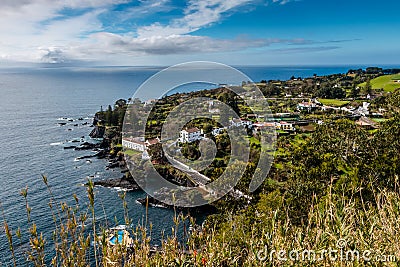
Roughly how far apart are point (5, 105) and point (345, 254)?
54.0 metres

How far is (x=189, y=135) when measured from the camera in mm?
17547

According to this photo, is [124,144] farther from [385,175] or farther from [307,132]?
[385,175]

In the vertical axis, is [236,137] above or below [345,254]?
below

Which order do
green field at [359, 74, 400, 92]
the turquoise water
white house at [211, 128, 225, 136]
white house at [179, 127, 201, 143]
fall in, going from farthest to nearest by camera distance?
1. green field at [359, 74, 400, 92]
2. white house at [211, 128, 225, 136]
3. white house at [179, 127, 201, 143]
4. the turquoise water

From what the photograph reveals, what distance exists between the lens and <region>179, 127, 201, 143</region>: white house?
54.9ft

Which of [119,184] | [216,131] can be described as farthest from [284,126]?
[119,184]

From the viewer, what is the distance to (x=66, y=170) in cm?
1933

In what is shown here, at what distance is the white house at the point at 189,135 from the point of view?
16.7 metres

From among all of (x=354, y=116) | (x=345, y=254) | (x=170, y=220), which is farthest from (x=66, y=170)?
(x=354, y=116)

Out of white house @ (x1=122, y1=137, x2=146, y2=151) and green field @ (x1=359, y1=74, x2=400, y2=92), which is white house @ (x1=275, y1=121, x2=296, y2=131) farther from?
green field @ (x1=359, y1=74, x2=400, y2=92)

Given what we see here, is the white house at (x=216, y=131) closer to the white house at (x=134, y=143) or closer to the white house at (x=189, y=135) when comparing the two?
the white house at (x=189, y=135)

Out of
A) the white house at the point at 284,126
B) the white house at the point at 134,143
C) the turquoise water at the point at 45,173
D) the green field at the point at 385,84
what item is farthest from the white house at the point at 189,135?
the green field at the point at 385,84

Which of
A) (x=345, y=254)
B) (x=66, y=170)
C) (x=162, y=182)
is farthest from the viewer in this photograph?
(x=66, y=170)

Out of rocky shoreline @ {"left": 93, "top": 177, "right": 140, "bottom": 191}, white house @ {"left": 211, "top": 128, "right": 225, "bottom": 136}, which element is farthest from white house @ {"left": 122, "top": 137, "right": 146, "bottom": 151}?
white house @ {"left": 211, "top": 128, "right": 225, "bottom": 136}
